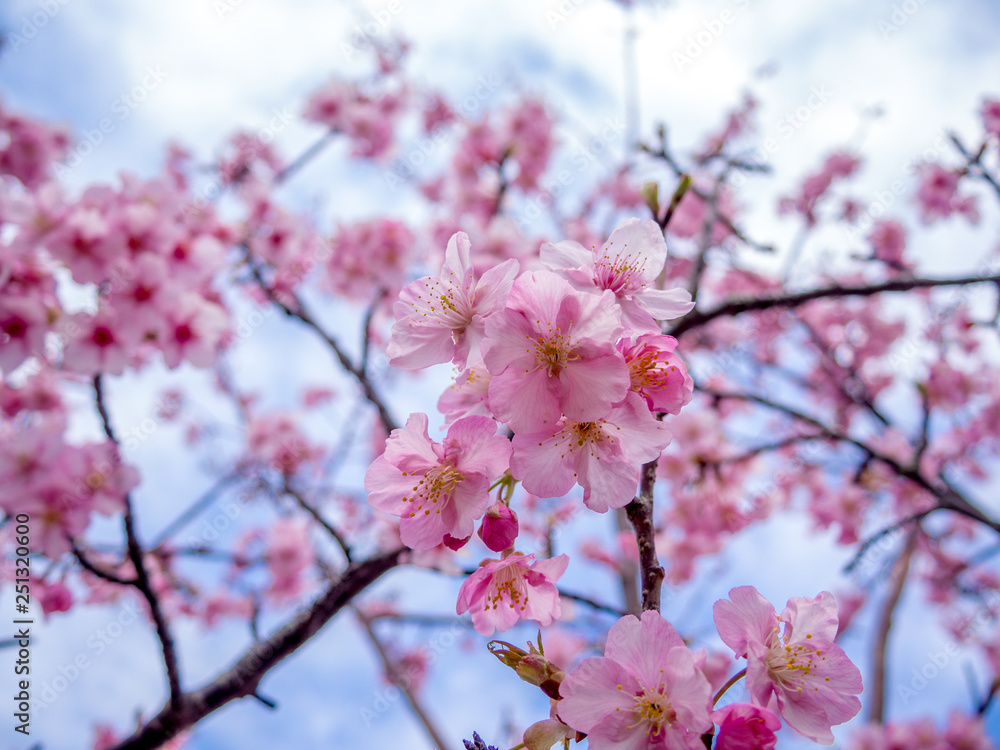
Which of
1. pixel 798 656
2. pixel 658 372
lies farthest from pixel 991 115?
pixel 798 656

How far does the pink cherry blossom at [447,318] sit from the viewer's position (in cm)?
121

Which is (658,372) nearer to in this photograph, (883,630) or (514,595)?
(514,595)

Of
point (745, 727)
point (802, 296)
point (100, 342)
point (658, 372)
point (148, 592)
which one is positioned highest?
point (100, 342)

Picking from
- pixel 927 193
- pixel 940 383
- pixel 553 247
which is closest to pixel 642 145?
pixel 553 247

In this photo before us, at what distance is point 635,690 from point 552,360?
566 mm

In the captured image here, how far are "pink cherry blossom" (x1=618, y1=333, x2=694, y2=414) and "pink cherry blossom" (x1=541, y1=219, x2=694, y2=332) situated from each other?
7 centimetres

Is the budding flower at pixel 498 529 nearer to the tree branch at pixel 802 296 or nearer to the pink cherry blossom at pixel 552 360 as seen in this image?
the pink cherry blossom at pixel 552 360

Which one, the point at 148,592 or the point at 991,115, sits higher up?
the point at 991,115

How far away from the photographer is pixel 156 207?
8.50 ft

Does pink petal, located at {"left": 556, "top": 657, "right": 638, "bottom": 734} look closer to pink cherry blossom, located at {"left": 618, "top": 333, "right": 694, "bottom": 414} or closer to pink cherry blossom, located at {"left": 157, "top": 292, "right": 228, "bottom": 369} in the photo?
pink cherry blossom, located at {"left": 618, "top": 333, "right": 694, "bottom": 414}

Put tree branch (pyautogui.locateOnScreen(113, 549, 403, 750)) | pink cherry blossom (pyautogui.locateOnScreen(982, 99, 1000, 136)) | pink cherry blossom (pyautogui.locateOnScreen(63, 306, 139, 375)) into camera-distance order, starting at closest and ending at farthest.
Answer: tree branch (pyautogui.locateOnScreen(113, 549, 403, 750)) → pink cherry blossom (pyautogui.locateOnScreen(63, 306, 139, 375)) → pink cherry blossom (pyautogui.locateOnScreen(982, 99, 1000, 136))

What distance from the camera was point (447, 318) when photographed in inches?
49.6

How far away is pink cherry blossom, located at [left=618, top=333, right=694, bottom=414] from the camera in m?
1.06

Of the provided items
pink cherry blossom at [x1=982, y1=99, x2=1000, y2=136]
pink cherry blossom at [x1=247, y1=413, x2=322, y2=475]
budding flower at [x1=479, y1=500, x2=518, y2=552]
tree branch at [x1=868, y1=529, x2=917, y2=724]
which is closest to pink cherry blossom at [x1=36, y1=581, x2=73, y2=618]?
budding flower at [x1=479, y1=500, x2=518, y2=552]
